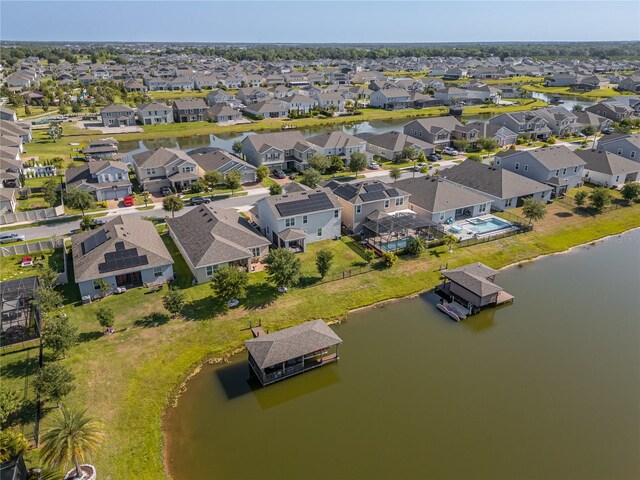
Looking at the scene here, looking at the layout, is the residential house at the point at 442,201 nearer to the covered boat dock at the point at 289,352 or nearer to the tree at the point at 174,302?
the covered boat dock at the point at 289,352

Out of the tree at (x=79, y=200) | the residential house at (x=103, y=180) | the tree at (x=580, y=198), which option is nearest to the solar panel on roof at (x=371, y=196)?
the tree at (x=580, y=198)

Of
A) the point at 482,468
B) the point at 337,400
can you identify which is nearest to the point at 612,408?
the point at 482,468

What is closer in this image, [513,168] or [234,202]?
[234,202]

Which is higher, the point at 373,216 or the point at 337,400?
the point at 373,216

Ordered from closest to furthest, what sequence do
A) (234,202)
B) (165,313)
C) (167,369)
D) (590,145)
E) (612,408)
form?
(612,408) → (167,369) → (165,313) → (234,202) → (590,145)

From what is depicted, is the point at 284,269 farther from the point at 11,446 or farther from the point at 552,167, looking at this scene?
the point at 552,167

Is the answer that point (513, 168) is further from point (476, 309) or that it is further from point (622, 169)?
point (476, 309)

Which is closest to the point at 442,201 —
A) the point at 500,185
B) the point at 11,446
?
the point at 500,185
